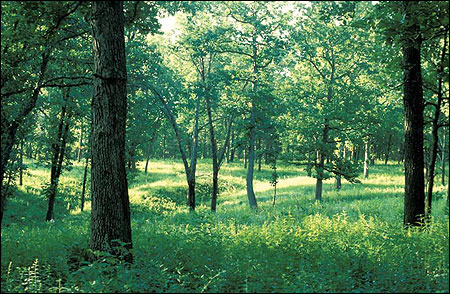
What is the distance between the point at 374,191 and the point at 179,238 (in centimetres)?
1907

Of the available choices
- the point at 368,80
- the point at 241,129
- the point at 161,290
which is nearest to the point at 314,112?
the point at 241,129

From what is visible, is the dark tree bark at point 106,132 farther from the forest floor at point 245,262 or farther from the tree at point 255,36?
the tree at point 255,36

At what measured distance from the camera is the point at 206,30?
20203 mm

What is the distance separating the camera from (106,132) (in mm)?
6301

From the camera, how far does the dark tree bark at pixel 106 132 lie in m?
6.29

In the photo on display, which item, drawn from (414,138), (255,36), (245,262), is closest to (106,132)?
(245,262)

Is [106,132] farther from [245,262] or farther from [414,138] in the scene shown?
[414,138]

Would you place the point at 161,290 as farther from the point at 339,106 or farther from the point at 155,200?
the point at 155,200

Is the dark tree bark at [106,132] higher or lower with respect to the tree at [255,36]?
lower

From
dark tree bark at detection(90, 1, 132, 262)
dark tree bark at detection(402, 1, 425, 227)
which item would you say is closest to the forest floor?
dark tree bark at detection(90, 1, 132, 262)

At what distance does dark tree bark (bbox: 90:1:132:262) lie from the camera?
20.6ft

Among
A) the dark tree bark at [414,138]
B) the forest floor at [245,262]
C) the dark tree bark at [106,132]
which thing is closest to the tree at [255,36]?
the dark tree bark at [414,138]

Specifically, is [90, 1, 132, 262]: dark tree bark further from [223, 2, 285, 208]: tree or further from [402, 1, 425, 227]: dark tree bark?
[223, 2, 285, 208]: tree

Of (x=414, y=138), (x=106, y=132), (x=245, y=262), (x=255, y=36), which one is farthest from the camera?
(x=255, y=36)
